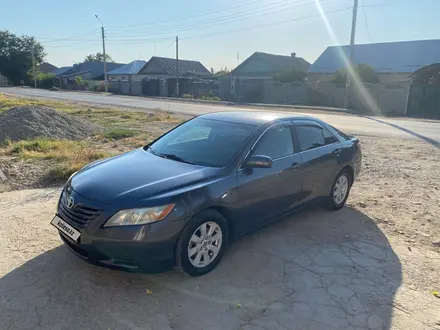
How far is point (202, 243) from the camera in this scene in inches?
131

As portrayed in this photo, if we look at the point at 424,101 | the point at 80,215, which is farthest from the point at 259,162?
the point at 424,101

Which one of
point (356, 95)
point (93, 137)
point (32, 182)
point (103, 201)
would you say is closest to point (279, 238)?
point (103, 201)

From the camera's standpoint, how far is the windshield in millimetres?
3842

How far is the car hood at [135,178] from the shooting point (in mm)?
3145

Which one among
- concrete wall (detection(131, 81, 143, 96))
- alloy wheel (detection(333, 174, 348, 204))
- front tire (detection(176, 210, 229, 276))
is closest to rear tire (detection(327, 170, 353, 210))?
alloy wheel (detection(333, 174, 348, 204))

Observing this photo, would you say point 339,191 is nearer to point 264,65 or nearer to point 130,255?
point 130,255

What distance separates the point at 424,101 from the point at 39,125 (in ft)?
83.0

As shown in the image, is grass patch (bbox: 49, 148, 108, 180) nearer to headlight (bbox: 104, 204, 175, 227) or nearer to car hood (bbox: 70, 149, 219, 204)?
car hood (bbox: 70, 149, 219, 204)

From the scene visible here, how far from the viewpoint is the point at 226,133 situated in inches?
166

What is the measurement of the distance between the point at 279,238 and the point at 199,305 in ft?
5.13

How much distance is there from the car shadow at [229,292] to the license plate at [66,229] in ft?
1.35

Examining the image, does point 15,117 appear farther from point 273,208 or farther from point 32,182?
point 273,208

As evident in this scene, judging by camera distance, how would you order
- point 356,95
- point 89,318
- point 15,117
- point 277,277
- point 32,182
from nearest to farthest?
1. point 89,318
2. point 277,277
3. point 32,182
4. point 15,117
5. point 356,95

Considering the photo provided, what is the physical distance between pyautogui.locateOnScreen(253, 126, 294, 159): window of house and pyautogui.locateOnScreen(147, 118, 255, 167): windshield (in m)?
0.19
